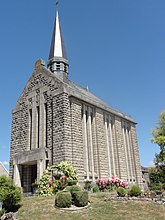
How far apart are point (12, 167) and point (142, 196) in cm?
1410

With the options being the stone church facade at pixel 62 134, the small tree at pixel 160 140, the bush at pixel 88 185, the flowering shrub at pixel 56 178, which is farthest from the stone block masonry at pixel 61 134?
the small tree at pixel 160 140

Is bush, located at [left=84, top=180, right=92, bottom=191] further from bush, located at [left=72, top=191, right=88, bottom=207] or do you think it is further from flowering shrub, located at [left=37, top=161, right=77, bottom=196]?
bush, located at [left=72, top=191, right=88, bottom=207]

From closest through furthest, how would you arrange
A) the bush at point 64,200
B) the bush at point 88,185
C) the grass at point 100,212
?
the grass at point 100,212
the bush at point 64,200
the bush at point 88,185

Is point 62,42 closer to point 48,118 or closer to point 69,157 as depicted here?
point 48,118

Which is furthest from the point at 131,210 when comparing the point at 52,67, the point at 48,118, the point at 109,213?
the point at 52,67

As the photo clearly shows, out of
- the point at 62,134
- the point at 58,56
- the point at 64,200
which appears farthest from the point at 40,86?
the point at 64,200

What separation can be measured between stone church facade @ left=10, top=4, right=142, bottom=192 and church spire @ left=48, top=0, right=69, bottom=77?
0.69 meters

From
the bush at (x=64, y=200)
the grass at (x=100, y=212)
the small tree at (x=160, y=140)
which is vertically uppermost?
the small tree at (x=160, y=140)

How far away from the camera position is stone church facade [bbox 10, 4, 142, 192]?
21.5m

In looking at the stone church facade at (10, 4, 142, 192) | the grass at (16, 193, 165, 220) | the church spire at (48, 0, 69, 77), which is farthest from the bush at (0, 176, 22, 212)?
the church spire at (48, 0, 69, 77)

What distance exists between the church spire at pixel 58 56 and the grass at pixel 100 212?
19637mm

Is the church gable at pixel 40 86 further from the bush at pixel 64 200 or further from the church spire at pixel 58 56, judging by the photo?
the bush at pixel 64 200

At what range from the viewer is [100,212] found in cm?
1276

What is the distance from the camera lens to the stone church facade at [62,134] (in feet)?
70.4
